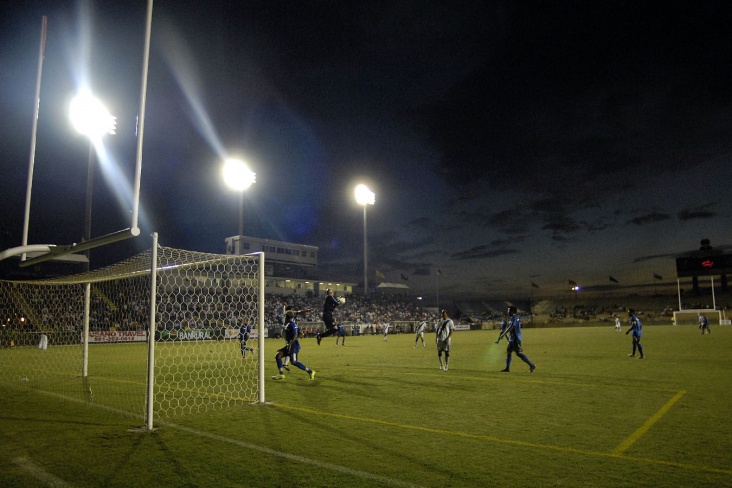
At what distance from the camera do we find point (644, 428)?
24.3ft

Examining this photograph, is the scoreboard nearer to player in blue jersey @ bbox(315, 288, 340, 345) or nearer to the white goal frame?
the white goal frame

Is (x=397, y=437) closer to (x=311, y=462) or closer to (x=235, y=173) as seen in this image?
(x=311, y=462)

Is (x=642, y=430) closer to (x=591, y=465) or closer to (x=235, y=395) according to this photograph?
(x=591, y=465)

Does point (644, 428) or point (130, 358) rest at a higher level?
point (644, 428)

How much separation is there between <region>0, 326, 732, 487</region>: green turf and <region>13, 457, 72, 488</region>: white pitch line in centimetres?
2

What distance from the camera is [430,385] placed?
12.3 meters

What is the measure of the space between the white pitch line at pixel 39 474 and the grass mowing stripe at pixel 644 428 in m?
6.76

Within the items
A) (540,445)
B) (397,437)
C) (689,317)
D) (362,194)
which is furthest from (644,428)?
(689,317)

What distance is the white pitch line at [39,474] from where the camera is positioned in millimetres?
5177

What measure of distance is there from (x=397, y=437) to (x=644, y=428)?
400 centimetres

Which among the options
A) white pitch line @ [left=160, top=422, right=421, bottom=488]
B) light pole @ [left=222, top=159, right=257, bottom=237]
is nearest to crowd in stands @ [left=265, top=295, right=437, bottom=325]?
light pole @ [left=222, top=159, right=257, bottom=237]

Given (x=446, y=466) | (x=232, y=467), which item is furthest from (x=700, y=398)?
(x=232, y=467)

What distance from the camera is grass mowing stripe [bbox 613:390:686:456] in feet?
20.7

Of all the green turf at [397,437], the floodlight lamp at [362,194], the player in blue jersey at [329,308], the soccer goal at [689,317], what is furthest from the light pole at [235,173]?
the soccer goal at [689,317]
